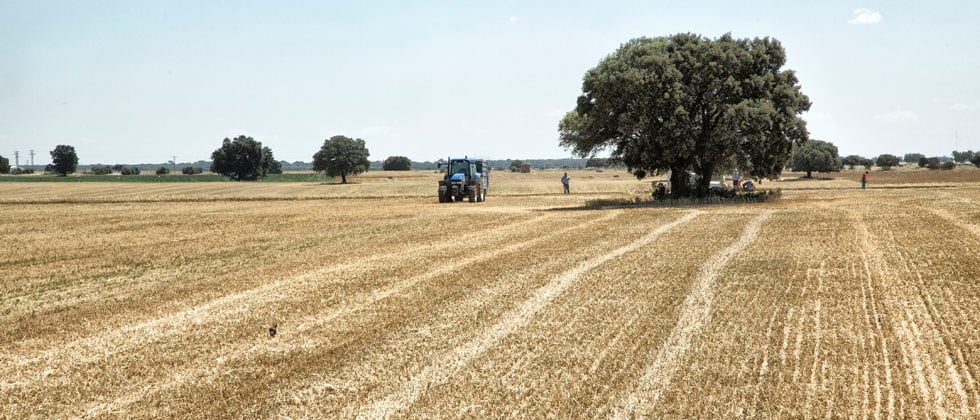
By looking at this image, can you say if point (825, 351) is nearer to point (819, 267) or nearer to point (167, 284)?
point (819, 267)

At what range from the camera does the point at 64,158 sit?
15938cm

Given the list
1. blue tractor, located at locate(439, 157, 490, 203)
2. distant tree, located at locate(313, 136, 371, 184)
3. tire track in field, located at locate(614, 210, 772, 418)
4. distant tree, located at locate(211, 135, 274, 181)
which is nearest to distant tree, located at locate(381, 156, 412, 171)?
distant tree, located at locate(211, 135, 274, 181)

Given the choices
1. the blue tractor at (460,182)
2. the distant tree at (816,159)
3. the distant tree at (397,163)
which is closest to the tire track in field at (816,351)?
the blue tractor at (460,182)

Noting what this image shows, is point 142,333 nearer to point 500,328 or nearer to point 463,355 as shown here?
point 463,355

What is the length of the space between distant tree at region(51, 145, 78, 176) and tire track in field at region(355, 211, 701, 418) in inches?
6771

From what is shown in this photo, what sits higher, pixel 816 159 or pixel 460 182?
pixel 816 159

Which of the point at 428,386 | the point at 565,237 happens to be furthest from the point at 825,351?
the point at 565,237

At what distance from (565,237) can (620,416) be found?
15360mm

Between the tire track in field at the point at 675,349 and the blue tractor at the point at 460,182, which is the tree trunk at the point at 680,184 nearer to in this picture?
the blue tractor at the point at 460,182

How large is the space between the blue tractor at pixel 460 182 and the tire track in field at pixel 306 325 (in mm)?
24053

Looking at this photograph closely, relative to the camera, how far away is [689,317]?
11008 millimetres

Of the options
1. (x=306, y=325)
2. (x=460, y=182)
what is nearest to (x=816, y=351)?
(x=306, y=325)

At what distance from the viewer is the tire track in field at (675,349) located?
729 centimetres

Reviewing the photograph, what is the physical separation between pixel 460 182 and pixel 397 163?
143 metres
